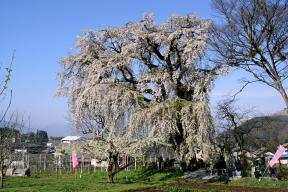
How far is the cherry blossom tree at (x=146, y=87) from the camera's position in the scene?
27.6m

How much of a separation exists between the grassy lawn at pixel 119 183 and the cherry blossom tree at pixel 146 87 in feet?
7.13

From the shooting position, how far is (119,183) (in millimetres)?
24375

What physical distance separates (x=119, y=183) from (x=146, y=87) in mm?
7710

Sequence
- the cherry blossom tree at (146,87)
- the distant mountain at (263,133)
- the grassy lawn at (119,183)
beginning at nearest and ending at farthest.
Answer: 1. the grassy lawn at (119,183)
2. the cherry blossom tree at (146,87)
3. the distant mountain at (263,133)

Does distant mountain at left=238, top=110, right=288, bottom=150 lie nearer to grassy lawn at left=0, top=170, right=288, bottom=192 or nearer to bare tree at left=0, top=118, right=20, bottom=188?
grassy lawn at left=0, top=170, right=288, bottom=192

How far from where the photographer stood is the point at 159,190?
64.0ft

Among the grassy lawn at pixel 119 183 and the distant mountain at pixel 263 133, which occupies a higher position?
the distant mountain at pixel 263 133

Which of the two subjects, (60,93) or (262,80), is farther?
(60,93)

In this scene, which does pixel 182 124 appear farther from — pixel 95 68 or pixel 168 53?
pixel 95 68

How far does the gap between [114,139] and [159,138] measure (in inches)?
126

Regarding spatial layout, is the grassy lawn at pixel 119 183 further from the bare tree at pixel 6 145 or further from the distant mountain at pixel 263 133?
the distant mountain at pixel 263 133

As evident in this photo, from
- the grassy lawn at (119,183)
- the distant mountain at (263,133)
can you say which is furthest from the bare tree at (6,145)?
the distant mountain at (263,133)

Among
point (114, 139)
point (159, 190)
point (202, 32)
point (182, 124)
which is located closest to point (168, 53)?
point (202, 32)

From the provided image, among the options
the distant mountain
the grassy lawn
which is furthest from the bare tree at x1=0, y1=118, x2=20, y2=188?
the distant mountain
